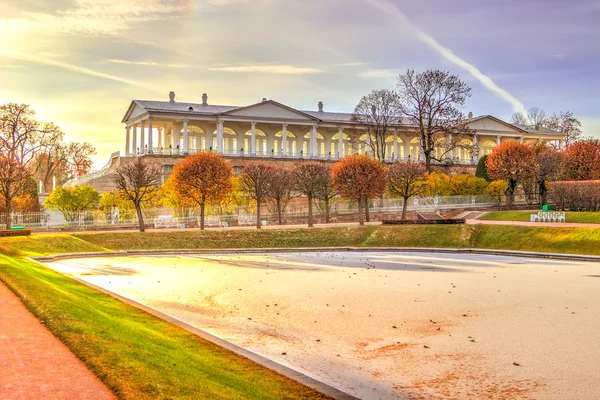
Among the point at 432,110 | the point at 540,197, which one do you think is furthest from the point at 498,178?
the point at 432,110

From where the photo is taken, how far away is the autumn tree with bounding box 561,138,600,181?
177 feet

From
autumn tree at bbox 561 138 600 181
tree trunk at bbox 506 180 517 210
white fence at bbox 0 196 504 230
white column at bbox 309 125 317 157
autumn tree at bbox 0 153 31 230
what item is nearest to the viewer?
autumn tree at bbox 0 153 31 230

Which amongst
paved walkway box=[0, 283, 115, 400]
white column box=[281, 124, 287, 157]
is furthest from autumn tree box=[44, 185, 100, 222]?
paved walkway box=[0, 283, 115, 400]

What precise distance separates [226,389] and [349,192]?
132 feet

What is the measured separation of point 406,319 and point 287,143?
6585 centimetres

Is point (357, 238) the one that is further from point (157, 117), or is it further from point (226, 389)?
point (157, 117)

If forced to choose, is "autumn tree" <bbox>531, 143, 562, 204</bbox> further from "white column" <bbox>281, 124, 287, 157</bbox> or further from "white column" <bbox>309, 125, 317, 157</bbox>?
"white column" <bbox>281, 124, 287, 157</bbox>

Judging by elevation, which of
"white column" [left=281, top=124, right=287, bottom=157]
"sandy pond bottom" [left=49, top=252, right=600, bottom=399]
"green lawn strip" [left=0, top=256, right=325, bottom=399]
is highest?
"white column" [left=281, top=124, right=287, bottom=157]

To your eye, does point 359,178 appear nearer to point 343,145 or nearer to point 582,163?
point 582,163

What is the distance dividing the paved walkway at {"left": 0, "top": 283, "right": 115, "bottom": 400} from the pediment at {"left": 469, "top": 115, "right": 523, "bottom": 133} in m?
78.0

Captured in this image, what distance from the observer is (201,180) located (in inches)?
1799

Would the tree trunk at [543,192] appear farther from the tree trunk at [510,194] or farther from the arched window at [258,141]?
the arched window at [258,141]

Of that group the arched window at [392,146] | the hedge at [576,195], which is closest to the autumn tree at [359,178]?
the hedge at [576,195]

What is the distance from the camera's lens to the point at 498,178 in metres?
54.4
